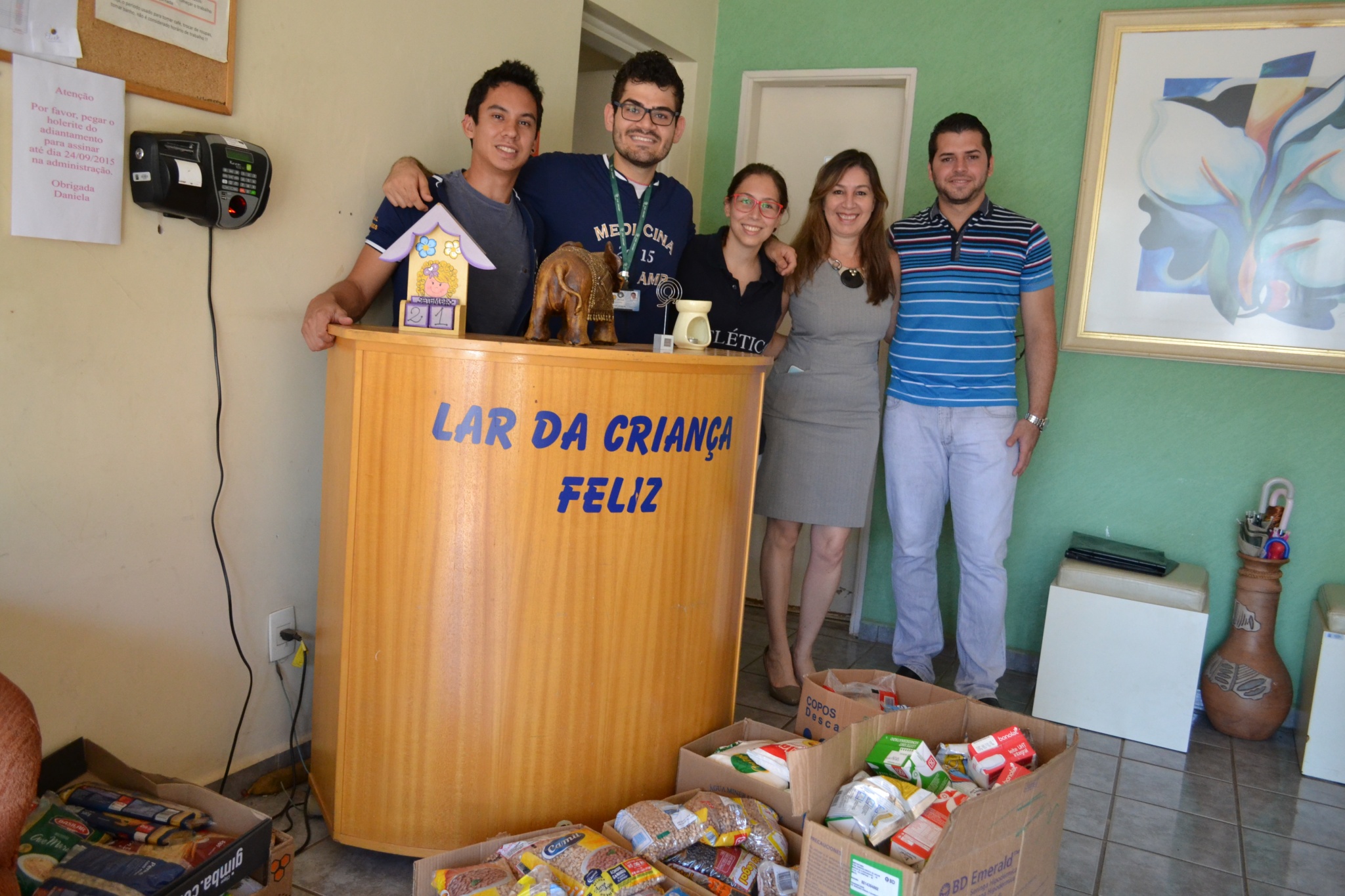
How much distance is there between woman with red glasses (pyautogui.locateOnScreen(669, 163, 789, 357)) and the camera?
2639 millimetres

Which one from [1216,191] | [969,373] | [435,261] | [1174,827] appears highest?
[1216,191]

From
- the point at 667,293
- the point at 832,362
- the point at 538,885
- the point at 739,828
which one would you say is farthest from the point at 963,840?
the point at 832,362

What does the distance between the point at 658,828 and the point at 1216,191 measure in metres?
2.83

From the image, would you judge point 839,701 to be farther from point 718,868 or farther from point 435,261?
point 435,261

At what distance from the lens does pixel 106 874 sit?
57.2 inches

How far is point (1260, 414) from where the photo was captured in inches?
128

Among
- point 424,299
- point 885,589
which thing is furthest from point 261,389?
point 885,589

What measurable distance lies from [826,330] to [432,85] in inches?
50.9

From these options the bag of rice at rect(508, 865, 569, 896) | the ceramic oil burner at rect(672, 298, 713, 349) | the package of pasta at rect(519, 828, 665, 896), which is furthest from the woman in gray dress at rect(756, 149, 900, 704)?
the bag of rice at rect(508, 865, 569, 896)

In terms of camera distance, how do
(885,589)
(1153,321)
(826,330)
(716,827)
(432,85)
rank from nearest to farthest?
(716,827) → (432,85) → (826,330) → (1153,321) → (885,589)

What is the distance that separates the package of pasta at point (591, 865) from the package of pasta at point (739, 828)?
0.16m

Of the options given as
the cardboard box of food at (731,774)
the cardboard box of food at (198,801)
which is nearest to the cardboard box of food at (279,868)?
the cardboard box of food at (198,801)

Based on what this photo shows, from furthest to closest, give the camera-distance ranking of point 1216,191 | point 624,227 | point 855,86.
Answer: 1. point 855,86
2. point 1216,191
3. point 624,227

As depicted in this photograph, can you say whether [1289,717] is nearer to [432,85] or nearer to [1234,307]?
[1234,307]
